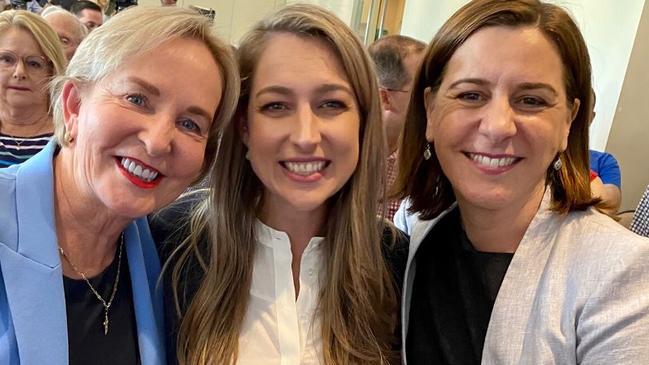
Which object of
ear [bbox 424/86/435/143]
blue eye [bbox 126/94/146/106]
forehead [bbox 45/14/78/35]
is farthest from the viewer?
forehead [bbox 45/14/78/35]

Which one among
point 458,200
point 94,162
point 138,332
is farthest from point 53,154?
point 458,200

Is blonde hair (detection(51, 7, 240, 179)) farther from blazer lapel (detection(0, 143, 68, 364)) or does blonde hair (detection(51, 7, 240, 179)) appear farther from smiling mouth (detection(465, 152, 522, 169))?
smiling mouth (detection(465, 152, 522, 169))

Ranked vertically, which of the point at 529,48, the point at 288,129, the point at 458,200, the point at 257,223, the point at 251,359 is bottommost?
the point at 251,359

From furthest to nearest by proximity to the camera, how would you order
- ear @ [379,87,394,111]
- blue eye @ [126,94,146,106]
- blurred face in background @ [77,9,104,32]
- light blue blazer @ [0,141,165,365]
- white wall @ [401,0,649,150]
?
blurred face in background @ [77,9,104,32]
white wall @ [401,0,649,150]
ear @ [379,87,394,111]
blue eye @ [126,94,146,106]
light blue blazer @ [0,141,165,365]

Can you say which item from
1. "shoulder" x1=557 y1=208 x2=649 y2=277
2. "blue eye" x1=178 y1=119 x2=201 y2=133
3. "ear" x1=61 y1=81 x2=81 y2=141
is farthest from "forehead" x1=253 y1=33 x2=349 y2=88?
"shoulder" x1=557 y1=208 x2=649 y2=277

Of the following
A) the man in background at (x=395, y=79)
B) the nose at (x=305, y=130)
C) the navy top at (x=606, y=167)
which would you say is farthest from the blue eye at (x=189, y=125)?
the navy top at (x=606, y=167)

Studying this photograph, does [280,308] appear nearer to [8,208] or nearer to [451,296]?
[451,296]

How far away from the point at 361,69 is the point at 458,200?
0.44 metres

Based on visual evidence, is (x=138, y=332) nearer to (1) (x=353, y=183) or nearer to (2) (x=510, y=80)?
(1) (x=353, y=183)

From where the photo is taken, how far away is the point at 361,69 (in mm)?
1445

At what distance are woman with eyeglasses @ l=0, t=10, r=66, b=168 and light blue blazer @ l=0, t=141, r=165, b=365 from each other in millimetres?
1648

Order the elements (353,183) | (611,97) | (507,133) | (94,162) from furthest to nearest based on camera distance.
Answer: (611,97), (353,183), (507,133), (94,162)

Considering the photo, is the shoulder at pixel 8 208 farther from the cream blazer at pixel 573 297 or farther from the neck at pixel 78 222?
the cream blazer at pixel 573 297

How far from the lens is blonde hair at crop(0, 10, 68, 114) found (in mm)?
2729
